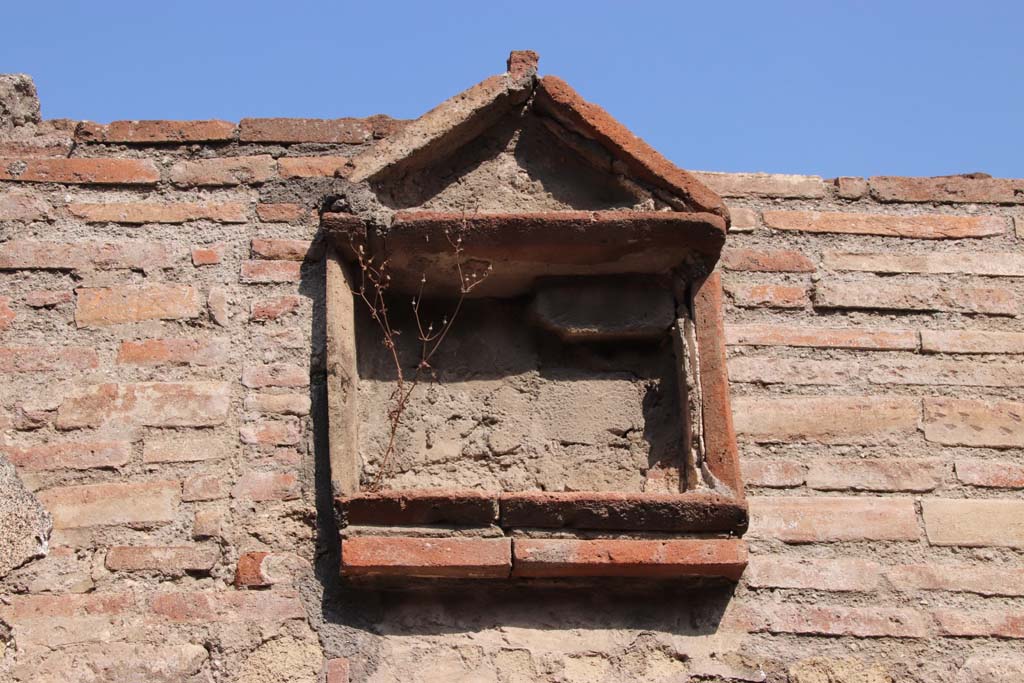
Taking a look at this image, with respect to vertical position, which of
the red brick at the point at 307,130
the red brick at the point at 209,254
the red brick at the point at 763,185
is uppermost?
the red brick at the point at 307,130

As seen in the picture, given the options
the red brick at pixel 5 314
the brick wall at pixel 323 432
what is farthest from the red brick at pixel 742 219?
the red brick at pixel 5 314

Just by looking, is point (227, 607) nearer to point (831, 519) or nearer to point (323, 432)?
point (323, 432)

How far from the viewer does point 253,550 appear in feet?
10.9

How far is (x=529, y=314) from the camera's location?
3.82 m

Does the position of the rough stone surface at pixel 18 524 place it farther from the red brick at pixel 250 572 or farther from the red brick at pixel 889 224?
the red brick at pixel 889 224

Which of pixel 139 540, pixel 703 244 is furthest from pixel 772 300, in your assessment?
pixel 139 540

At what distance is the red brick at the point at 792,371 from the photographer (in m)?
3.70

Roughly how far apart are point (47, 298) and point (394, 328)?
938 millimetres

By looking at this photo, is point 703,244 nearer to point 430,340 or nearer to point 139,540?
point 430,340

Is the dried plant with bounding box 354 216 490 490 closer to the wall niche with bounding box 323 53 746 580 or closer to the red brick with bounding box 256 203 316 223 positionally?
the wall niche with bounding box 323 53 746 580

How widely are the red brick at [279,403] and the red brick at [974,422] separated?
1666 millimetres

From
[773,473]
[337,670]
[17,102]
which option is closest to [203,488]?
[337,670]

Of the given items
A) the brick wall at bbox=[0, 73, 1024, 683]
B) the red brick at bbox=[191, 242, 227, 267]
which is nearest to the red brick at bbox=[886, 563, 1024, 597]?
the brick wall at bbox=[0, 73, 1024, 683]

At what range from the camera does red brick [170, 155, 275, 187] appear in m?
3.83
